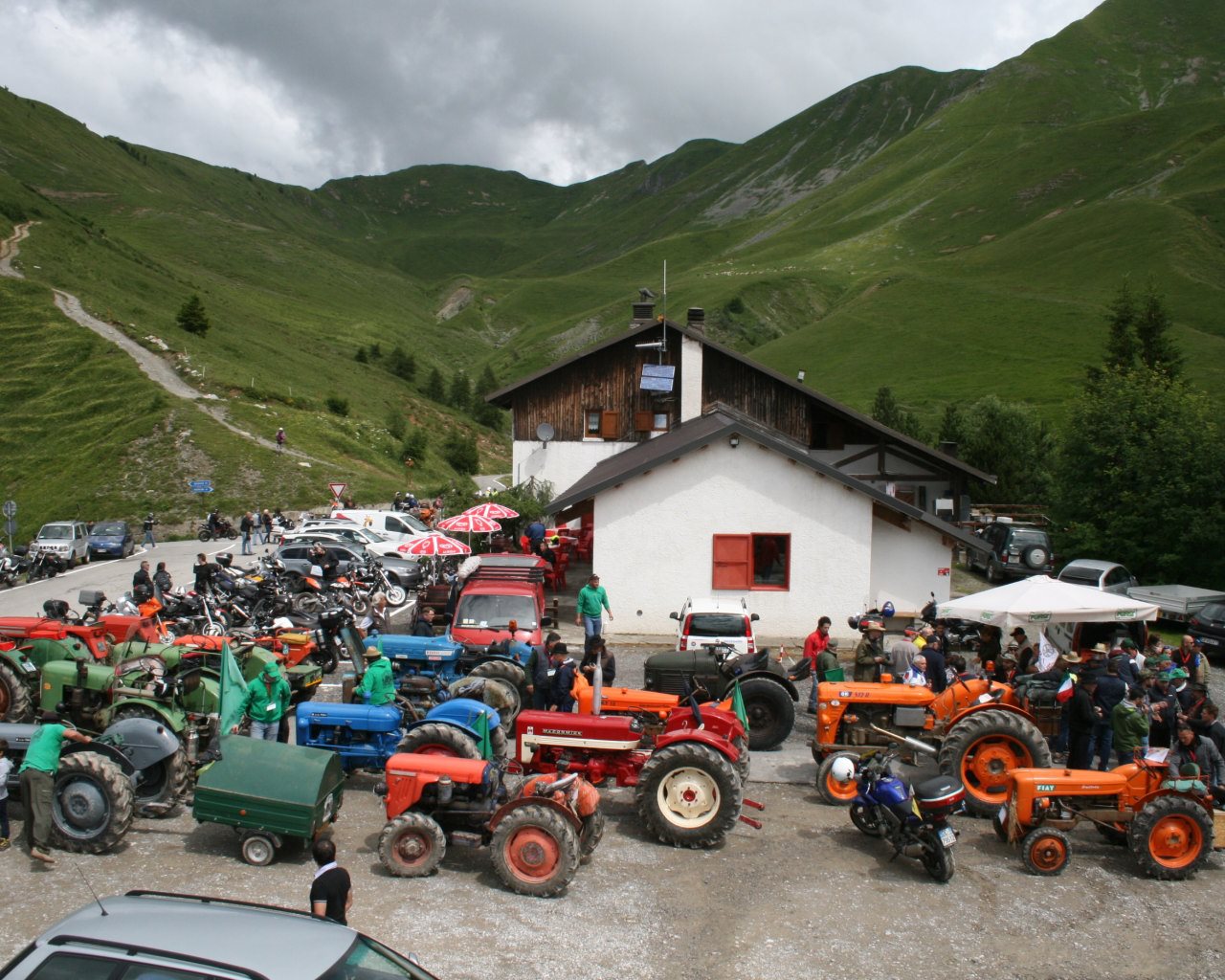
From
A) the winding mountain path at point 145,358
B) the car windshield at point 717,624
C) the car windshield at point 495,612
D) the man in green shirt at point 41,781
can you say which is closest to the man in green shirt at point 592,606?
the car windshield at point 495,612

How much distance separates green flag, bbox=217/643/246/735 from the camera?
1138 centimetres

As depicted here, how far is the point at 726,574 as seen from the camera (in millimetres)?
23375

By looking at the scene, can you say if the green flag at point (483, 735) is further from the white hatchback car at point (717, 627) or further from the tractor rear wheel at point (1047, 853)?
the white hatchback car at point (717, 627)

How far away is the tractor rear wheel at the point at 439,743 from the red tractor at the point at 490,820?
587mm

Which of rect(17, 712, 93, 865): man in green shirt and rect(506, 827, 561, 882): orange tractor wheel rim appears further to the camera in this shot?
rect(17, 712, 93, 865): man in green shirt

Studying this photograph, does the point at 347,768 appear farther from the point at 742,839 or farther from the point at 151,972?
the point at 151,972

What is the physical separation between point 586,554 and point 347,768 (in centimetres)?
2129

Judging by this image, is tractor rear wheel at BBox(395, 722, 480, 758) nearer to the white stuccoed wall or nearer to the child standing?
the child standing

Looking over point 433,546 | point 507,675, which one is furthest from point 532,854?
point 433,546

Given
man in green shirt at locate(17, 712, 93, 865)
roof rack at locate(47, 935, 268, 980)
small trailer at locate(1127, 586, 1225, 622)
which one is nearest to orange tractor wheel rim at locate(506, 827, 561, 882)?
man in green shirt at locate(17, 712, 93, 865)

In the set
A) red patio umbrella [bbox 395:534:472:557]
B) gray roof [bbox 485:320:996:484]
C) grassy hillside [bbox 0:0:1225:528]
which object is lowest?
red patio umbrella [bbox 395:534:472:557]

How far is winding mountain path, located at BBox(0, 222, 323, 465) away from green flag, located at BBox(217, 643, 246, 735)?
4378 cm

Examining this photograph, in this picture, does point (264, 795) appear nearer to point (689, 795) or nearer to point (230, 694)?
point (230, 694)

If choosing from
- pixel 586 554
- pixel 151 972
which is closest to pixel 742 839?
pixel 151 972
